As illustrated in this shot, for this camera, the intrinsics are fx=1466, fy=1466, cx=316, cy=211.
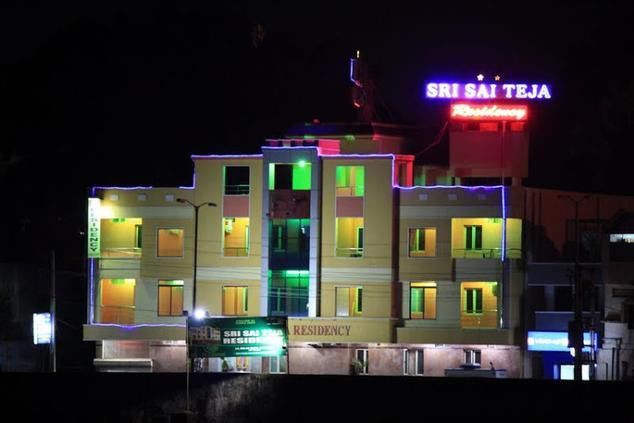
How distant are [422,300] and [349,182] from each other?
740 cm

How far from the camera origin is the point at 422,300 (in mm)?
78062

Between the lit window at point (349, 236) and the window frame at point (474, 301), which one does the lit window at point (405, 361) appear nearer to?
the window frame at point (474, 301)

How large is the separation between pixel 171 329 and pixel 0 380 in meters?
17.2

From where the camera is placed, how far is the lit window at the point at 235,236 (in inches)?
3147

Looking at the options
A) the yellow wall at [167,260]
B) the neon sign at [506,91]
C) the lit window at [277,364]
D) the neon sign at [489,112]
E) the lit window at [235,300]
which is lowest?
the lit window at [277,364]

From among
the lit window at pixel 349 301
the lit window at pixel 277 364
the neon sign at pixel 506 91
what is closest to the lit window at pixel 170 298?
the lit window at pixel 277 364

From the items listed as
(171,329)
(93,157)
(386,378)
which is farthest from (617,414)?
(93,157)

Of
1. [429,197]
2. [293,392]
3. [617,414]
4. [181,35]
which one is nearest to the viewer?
[617,414]

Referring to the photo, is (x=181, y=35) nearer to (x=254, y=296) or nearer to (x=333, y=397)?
(x=254, y=296)

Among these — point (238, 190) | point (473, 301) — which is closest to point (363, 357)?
point (473, 301)

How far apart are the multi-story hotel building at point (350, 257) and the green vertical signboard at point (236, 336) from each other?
7.70m

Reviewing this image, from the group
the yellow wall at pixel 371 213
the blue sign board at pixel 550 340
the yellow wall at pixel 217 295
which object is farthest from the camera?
the yellow wall at pixel 217 295

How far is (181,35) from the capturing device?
11800 cm

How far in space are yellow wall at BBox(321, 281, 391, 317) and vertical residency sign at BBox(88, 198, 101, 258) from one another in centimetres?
1276
